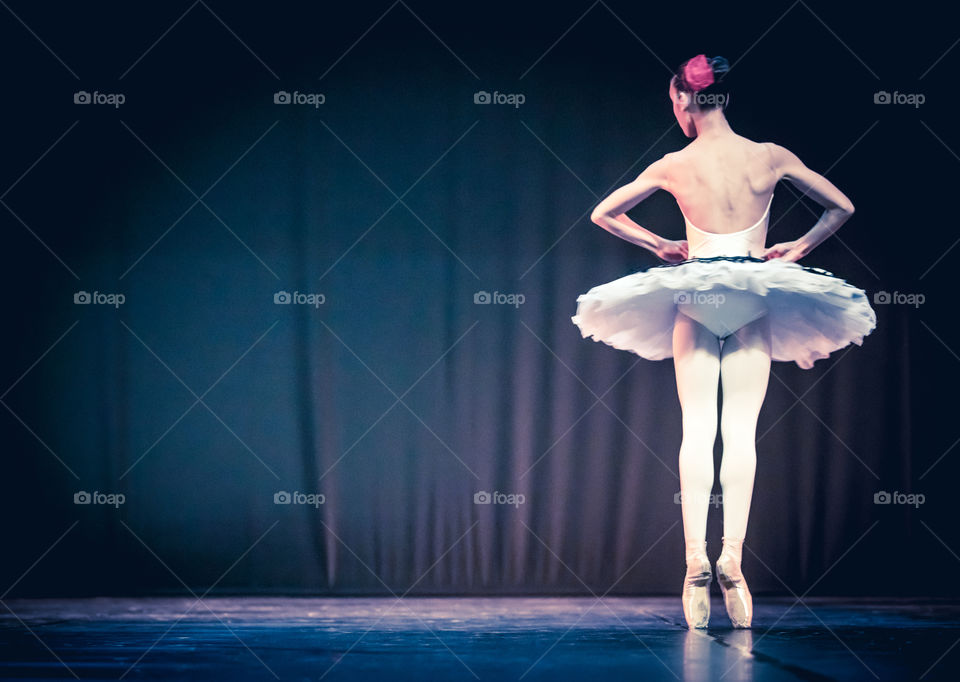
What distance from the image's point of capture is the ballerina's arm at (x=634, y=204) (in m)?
2.71

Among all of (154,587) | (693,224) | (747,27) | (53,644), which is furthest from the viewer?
(747,27)

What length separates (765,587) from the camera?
12.1 ft

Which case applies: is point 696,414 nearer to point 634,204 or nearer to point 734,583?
point 734,583

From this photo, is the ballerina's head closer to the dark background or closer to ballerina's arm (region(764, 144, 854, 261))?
ballerina's arm (region(764, 144, 854, 261))

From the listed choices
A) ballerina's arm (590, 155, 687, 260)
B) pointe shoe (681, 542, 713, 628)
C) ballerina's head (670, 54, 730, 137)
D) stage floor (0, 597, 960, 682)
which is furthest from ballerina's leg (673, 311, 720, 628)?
ballerina's head (670, 54, 730, 137)

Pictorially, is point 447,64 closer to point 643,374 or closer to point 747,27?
point 747,27

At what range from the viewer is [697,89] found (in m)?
2.65

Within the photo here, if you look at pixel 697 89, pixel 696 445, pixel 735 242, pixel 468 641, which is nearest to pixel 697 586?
pixel 696 445

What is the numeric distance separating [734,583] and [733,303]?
74cm

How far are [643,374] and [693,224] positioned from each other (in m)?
1.26

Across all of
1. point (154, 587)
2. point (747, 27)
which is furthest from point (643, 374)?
point (154, 587)

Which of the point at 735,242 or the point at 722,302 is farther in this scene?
the point at 735,242

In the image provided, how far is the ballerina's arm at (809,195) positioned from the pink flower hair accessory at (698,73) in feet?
0.86

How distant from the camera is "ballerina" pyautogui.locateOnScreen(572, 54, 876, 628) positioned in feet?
8.05
